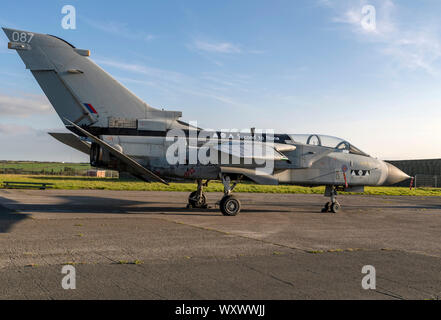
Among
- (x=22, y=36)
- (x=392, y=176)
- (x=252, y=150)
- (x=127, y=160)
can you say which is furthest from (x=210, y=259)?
(x=392, y=176)

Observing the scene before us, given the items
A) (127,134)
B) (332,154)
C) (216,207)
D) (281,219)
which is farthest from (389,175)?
(127,134)

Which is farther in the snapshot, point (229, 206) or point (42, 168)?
point (42, 168)

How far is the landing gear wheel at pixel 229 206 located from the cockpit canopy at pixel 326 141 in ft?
13.4

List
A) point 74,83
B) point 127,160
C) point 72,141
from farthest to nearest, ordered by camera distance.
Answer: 1. point 72,141
2. point 74,83
3. point 127,160

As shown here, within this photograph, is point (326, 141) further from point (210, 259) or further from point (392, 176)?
point (210, 259)

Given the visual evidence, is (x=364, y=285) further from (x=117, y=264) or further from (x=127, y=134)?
(x=127, y=134)

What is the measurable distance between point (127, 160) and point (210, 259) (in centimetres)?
745

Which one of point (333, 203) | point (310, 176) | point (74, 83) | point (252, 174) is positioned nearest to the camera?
point (74, 83)

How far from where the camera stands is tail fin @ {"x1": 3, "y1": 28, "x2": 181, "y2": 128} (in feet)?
44.2

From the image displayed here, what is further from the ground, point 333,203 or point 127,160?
point 127,160

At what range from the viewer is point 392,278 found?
601cm

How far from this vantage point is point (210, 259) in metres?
7.06

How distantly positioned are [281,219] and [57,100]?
9.28 metres

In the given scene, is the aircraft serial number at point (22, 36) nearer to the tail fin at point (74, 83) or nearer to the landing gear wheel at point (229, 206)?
the tail fin at point (74, 83)
